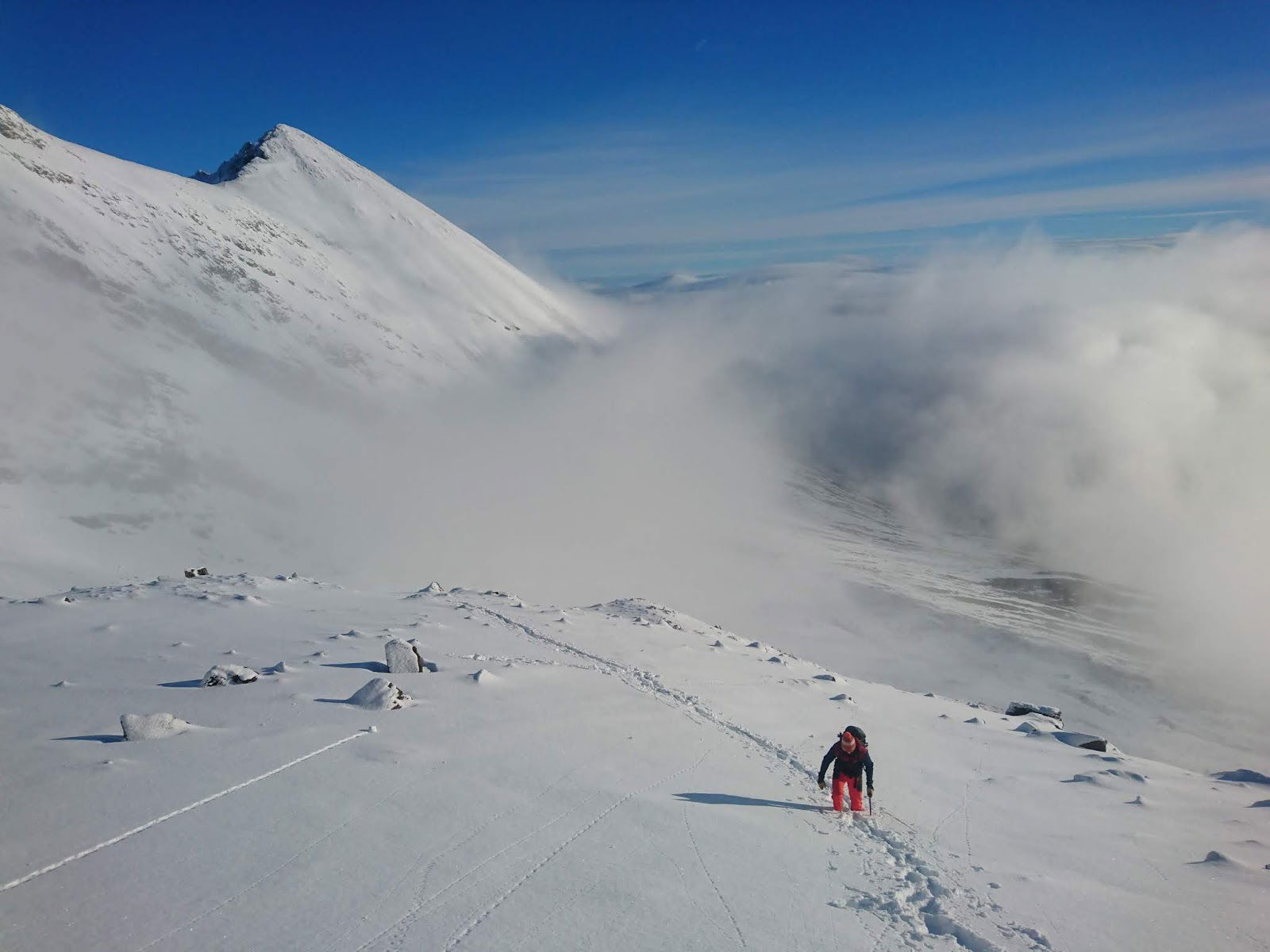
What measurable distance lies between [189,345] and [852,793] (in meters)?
71.0

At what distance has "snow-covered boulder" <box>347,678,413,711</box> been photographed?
43.7 feet

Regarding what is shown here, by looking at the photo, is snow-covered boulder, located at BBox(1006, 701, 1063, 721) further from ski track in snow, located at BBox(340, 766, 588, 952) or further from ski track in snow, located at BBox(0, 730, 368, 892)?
ski track in snow, located at BBox(0, 730, 368, 892)

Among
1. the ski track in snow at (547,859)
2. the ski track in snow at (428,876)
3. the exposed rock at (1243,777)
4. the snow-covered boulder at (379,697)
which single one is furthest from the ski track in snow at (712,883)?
the exposed rock at (1243,777)

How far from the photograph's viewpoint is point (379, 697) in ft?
44.1

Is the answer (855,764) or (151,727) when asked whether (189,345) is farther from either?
(855,764)

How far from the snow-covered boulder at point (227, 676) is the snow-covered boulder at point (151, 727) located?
2.53 metres

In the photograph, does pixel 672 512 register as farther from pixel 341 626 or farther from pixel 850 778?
pixel 850 778

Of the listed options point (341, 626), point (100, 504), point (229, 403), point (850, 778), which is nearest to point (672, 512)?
point (229, 403)

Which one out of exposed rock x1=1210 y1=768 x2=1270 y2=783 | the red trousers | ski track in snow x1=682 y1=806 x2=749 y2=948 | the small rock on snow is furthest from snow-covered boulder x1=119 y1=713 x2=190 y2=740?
exposed rock x1=1210 y1=768 x2=1270 y2=783

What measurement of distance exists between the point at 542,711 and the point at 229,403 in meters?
58.8

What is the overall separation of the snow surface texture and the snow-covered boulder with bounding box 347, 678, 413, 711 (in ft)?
0.75

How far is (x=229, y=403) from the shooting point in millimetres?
62562

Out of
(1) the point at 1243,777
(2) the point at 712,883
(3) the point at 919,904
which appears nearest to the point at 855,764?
(3) the point at 919,904

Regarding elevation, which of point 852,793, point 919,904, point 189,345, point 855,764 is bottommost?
point 919,904
